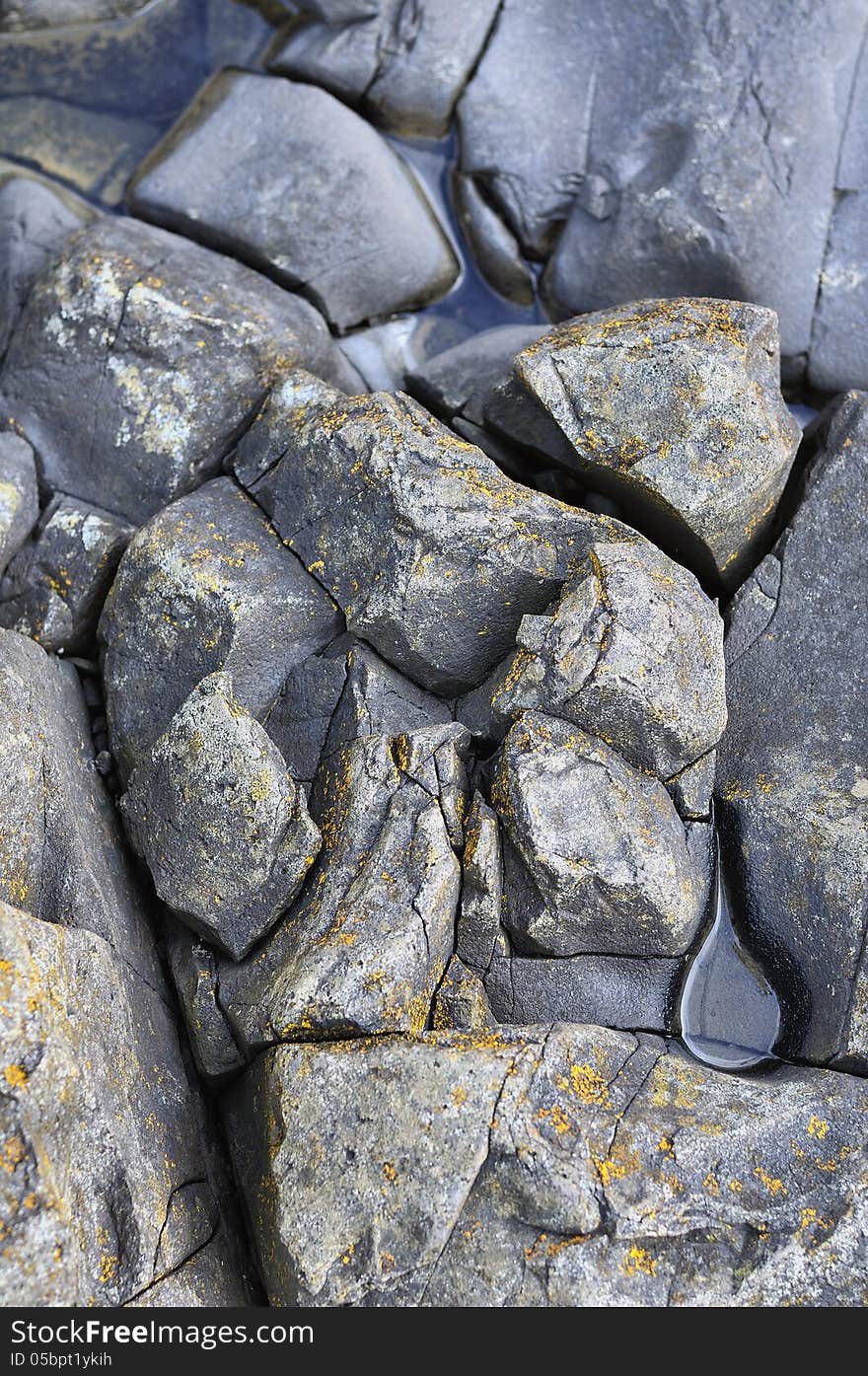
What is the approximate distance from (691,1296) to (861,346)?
12.5 feet

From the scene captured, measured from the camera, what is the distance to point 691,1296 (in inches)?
121

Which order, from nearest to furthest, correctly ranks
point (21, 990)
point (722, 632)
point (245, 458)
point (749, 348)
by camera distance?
point (21, 990), point (722, 632), point (749, 348), point (245, 458)

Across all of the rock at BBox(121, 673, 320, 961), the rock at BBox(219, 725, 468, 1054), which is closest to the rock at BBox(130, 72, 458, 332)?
the rock at BBox(121, 673, 320, 961)

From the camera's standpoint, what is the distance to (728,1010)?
3.90 m

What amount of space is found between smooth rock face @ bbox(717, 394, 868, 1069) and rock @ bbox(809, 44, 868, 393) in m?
0.54

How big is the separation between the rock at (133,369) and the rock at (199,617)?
0.40 meters

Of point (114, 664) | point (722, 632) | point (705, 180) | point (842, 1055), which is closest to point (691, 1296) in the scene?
point (842, 1055)

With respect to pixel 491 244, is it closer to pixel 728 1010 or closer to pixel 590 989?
pixel 590 989

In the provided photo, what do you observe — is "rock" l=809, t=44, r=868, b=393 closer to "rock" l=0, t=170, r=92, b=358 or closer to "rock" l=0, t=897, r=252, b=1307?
"rock" l=0, t=170, r=92, b=358

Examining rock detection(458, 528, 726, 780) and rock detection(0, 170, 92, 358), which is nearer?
rock detection(458, 528, 726, 780)

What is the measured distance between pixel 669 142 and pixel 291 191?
1.66 metres

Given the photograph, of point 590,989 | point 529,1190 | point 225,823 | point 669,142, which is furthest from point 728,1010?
point 669,142

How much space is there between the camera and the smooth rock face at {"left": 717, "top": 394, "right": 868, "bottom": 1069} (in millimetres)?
3748

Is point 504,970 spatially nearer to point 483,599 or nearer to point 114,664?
point 483,599
